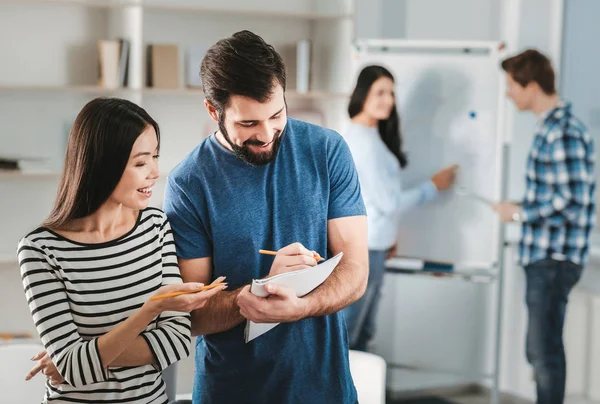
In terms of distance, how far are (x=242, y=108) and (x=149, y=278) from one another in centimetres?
38

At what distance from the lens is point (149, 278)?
1614 millimetres

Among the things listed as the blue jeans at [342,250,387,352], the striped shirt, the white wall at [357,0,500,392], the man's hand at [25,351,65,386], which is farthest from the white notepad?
the white wall at [357,0,500,392]

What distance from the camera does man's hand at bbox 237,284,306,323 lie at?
154 cm

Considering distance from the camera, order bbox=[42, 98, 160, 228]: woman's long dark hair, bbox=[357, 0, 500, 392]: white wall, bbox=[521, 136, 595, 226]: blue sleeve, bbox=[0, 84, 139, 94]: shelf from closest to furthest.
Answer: bbox=[42, 98, 160, 228]: woman's long dark hair → bbox=[521, 136, 595, 226]: blue sleeve → bbox=[0, 84, 139, 94]: shelf → bbox=[357, 0, 500, 392]: white wall

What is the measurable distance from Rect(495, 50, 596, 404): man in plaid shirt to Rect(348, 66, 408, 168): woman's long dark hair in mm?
578

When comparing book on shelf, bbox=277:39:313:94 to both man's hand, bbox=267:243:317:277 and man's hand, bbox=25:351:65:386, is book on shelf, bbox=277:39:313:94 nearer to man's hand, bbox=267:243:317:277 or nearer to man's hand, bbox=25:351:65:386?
man's hand, bbox=267:243:317:277

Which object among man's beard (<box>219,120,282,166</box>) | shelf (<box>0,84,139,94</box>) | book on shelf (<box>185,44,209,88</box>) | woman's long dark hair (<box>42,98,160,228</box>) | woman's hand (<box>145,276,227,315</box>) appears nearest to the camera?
woman's hand (<box>145,276,227,315</box>)

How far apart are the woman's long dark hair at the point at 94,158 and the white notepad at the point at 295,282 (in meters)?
0.34

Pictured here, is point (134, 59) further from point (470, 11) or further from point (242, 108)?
point (242, 108)

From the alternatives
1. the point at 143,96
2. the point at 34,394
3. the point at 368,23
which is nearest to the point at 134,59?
the point at 143,96

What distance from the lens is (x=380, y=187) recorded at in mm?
3918

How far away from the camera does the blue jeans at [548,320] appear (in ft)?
11.9

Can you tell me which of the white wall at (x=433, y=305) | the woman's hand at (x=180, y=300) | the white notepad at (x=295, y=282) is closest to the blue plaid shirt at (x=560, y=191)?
the white wall at (x=433, y=305)

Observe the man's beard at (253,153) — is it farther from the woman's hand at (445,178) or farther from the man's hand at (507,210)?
the woman's hand at (445,178)
